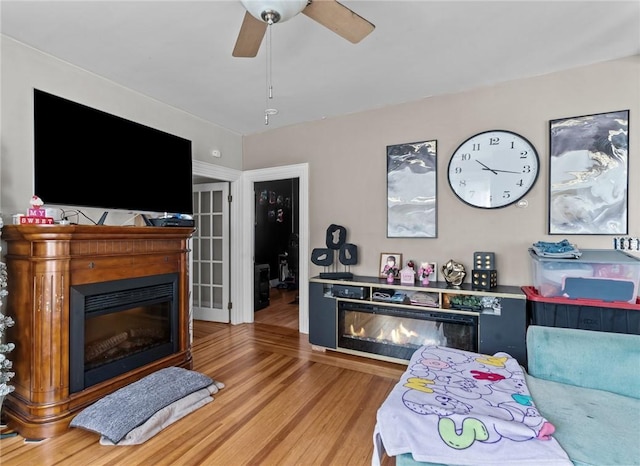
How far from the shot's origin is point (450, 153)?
2.87 meters

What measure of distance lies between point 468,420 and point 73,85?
3.28 meters

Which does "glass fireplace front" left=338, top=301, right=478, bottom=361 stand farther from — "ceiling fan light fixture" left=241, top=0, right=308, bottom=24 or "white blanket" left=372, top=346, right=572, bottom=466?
"ceiling fan light fixture" left=241, top=0, right=308, bottom=24

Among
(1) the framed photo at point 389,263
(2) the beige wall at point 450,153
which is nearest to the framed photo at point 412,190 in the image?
(2) the beige wall at point 450,153

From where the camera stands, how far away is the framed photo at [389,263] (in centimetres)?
302

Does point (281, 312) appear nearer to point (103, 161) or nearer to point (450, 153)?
point (103, 161)

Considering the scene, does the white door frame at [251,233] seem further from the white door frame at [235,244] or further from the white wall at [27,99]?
the white wall at [27,99]

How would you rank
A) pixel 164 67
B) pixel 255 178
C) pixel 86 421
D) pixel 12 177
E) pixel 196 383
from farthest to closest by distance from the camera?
pixel 255 178 → pixel 164 67 → pixel 196 383 → pixel 12 177 → pixel 86 421

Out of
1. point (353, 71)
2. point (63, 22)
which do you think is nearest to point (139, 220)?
point (63, 22)

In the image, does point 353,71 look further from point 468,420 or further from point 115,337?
point 115,337

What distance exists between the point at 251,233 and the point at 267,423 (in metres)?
2.49

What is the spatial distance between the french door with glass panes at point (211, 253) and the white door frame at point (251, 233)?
22cm

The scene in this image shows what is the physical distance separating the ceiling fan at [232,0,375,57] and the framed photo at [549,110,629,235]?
1958 millimetres

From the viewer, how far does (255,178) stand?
12.9 ft

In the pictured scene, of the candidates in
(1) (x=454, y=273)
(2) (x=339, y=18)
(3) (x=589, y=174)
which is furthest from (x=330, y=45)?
(3) (x=589, y=174)
